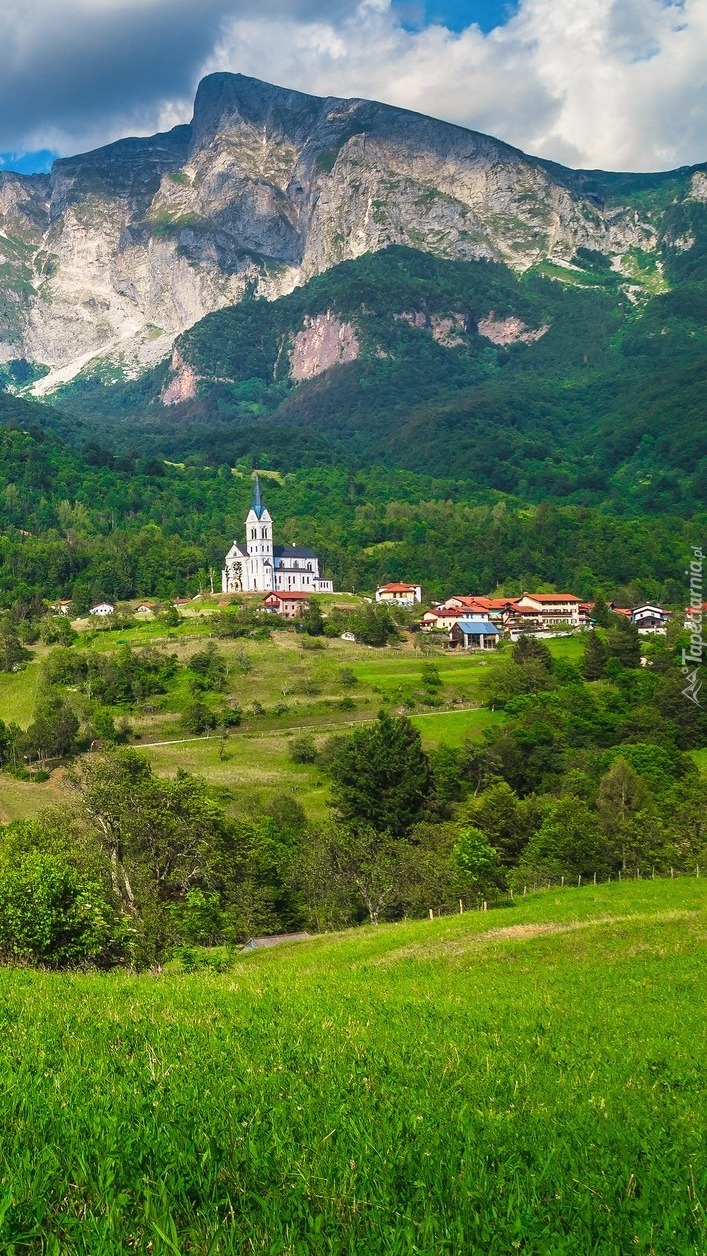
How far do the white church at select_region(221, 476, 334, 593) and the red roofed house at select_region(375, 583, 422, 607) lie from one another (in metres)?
10.8

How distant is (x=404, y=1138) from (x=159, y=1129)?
1342 millimetres

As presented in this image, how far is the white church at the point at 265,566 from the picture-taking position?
145375mm

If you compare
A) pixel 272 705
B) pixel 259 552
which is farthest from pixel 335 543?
pixel 272 705

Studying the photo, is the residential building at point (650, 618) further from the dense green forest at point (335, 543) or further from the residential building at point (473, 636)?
the residential building at point (473, 636)

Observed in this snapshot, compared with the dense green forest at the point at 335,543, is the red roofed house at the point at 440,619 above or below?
below

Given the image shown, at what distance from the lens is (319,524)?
18562 cm

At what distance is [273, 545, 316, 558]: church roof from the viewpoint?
148000 mm

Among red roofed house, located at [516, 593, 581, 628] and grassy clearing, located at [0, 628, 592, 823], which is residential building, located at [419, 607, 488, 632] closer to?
grassy clearing, located at [0, 628, 592, 823]

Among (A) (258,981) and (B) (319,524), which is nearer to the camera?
(A) (258,981)

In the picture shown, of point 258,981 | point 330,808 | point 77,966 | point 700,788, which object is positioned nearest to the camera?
point 258,981

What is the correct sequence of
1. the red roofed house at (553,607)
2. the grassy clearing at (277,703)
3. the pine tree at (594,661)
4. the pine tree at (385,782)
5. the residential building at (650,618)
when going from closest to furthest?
the pine tree at (385,782) < the grassy clearing at (277,703) < the pine tree at (594,661) < the residential building at (650,618) < the red roofed house at (553,607)

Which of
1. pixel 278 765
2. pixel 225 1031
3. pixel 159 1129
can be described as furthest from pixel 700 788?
pixel 159 1129

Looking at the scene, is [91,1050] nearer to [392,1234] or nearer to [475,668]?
[392,1234]

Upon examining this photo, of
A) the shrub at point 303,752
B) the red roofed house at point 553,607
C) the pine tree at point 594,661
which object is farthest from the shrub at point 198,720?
the red roofed house at point 553,607
